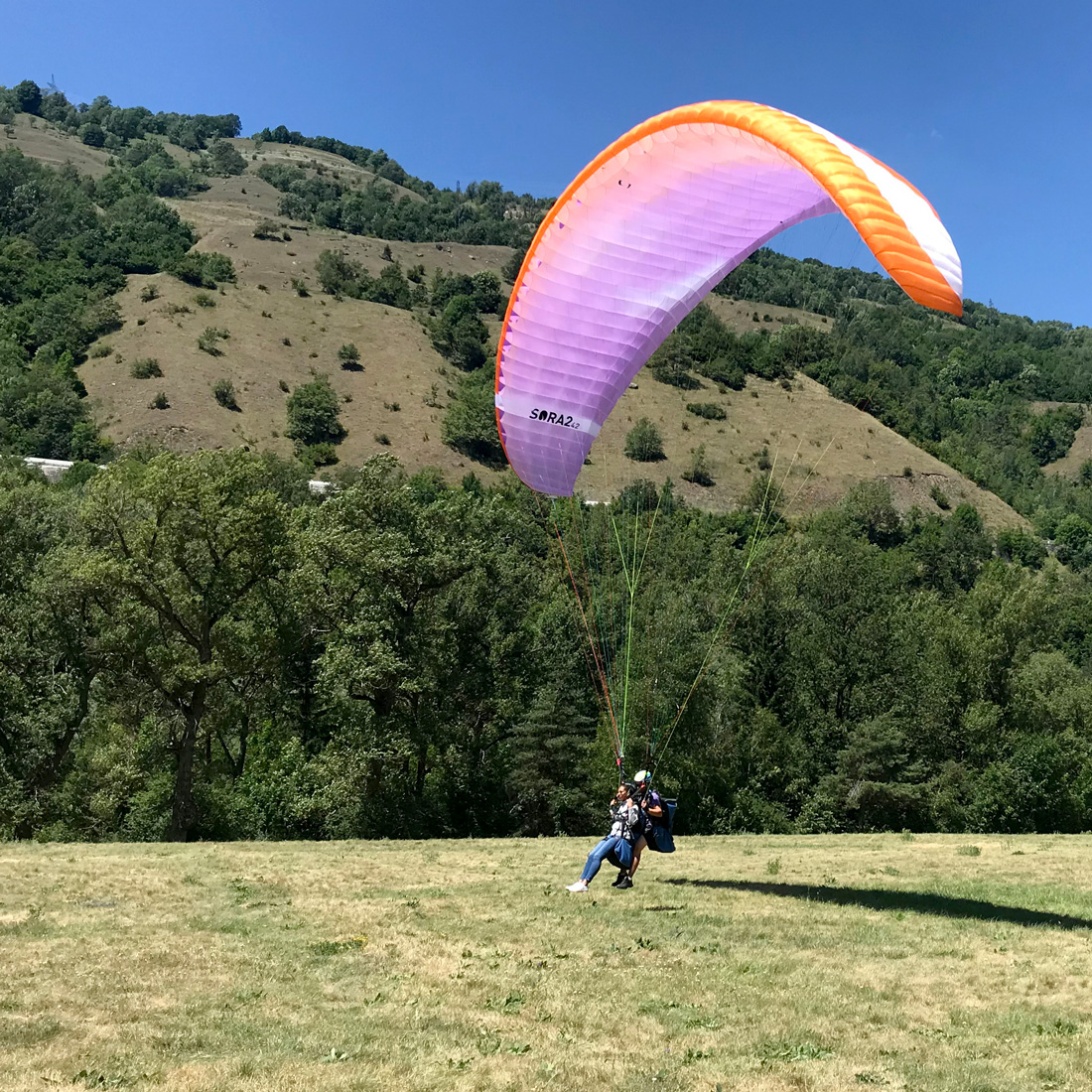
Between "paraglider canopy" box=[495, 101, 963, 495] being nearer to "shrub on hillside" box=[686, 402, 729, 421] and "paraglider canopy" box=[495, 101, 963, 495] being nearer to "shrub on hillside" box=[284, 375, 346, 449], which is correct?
"shrub on hillside" box=[284, 375, 346, 449]

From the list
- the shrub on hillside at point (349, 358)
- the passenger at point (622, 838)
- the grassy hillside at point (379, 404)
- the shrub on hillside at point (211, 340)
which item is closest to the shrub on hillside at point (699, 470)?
the grassy hillside at point (379, 404)

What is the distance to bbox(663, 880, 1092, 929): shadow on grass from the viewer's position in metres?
10.3

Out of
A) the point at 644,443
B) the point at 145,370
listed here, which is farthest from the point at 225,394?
the point at 644,443

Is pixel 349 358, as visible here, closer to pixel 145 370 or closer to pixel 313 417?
pixel 313 417

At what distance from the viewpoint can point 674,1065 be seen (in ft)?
20.3

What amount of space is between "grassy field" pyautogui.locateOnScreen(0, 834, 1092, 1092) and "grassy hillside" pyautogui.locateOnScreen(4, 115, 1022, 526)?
61.0 m

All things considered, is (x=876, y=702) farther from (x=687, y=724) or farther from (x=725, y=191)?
(x=725, y=191)

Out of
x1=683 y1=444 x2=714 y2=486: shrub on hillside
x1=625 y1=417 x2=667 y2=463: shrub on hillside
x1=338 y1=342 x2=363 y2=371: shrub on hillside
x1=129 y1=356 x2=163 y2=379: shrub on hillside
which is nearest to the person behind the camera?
x1=625 y1=417 x2=667 y2=463: shrub on hillside

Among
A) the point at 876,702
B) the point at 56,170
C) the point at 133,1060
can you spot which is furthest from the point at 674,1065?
the point at 56,170

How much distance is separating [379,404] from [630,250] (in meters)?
78.9

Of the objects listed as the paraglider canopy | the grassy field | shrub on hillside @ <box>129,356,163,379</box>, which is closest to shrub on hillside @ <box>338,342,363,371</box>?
shrub on hillside @ <box>129,356,163,379</box>

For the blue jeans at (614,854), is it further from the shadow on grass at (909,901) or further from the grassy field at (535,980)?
the shadow on grass at (909,901)

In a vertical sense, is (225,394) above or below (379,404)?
below

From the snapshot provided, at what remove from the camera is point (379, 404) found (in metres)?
89.5
